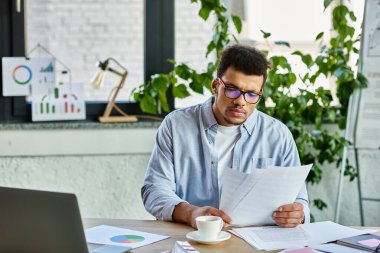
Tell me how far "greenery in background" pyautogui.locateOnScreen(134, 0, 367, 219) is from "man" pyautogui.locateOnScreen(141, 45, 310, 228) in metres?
0.97

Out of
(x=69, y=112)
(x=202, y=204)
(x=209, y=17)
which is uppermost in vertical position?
(x=209, y=17)

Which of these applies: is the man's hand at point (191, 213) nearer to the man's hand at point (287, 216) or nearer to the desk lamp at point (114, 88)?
the man's hand at point (287, 216)

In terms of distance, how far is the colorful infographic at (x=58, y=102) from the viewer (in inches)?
138

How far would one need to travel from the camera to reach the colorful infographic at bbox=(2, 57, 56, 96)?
3473mm

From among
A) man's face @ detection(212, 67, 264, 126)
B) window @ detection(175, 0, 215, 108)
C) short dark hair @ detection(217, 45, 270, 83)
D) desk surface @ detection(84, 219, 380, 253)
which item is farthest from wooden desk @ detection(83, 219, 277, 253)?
window @ detection(175, 0, 215, 108)

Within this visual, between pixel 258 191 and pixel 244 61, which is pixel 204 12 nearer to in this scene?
pixel 244 61

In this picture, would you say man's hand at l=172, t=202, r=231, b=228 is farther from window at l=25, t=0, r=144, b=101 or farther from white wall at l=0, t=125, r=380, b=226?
window at l=25, t=0, r=144, b=101

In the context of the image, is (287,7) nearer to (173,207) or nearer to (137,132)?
(137,132)

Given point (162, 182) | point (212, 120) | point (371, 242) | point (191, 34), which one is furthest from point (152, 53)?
point (371, 242)

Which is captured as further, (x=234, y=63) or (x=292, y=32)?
(x=292, y=32)

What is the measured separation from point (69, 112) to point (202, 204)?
1.38 metres

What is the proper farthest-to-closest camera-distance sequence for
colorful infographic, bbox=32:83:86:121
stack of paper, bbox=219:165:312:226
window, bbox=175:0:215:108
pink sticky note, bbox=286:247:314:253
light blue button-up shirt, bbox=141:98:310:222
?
1. window, bbox=175:0:215:108
2. colorful infographic, bbox=32:83:86:121
3. light blue button-up shirt, bbox=141:98:310:222
4. stack of paper, bbox=219:165:312:226
5. pink sticky note, bbox=286:247:314:253

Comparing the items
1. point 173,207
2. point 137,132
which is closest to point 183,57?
point 137,132

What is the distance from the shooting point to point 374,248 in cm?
188
